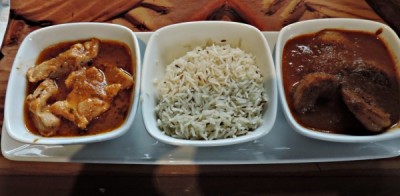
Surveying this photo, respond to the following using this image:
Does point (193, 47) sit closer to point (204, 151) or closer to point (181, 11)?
point (181, 11)

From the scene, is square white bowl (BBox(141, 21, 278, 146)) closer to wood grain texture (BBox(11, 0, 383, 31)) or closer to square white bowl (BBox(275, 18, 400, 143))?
square white bowl (BBox(275, 18, 400, 143))

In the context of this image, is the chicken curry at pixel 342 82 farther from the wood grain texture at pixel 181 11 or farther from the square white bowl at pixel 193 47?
the wood grain texture at pixel 181 11

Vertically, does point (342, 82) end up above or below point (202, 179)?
above

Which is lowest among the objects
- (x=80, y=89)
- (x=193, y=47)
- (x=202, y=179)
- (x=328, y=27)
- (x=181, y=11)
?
(x=202, y=179)

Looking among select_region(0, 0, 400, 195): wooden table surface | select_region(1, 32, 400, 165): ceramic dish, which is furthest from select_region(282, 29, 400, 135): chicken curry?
select_region(0, 0, 400, 195): wooden table surface

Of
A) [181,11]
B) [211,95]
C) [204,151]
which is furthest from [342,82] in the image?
[181,11]

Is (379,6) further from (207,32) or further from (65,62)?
(65,62)

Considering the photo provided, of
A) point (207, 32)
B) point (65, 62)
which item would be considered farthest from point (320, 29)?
point (65, 62)
